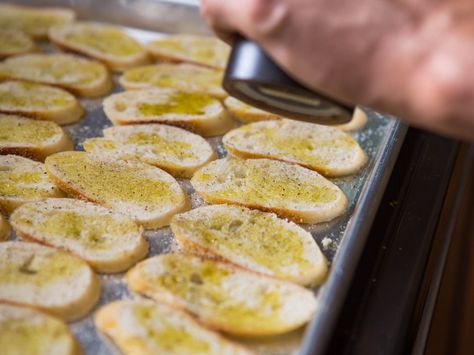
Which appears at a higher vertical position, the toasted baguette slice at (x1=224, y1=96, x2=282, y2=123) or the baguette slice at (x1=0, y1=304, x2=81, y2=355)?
the toasted baguette slice at (x1=224, y1=96, x2=282, y2=123)

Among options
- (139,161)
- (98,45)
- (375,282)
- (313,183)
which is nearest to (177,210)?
(139,161)

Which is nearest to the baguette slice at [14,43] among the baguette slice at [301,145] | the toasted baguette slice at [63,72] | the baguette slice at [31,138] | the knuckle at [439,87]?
the toasted baguette slice at [63,72]

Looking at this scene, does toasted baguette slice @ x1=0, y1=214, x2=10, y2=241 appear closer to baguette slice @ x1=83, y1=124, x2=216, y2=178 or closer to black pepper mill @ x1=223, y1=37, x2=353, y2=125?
baguette slice @ x1=83, y1=124, x2=216, y2=178

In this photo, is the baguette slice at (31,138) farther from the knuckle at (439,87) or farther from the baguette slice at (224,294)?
the knuckle at (439,87)

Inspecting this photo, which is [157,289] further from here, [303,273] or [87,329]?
[303,273]

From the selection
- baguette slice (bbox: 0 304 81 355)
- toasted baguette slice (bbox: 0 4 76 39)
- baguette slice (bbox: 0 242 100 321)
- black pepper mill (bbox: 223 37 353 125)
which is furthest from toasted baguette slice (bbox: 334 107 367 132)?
toasted baguette slice (bbox: 0 4 76 39)

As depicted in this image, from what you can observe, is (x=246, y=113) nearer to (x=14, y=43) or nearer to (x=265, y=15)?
(x=14, y=43)
